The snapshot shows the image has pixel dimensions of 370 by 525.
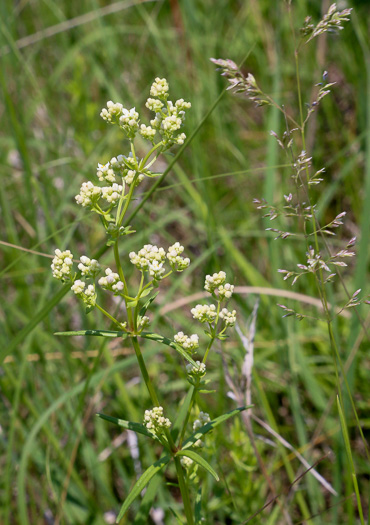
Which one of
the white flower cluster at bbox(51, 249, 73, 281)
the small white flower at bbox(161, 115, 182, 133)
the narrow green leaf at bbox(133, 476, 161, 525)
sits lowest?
the narrow green leaf at bbox(133, 476, 161, 525)

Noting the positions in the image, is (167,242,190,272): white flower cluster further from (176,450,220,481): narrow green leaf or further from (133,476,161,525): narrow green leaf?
(133,476,161,525): narrow green leaf

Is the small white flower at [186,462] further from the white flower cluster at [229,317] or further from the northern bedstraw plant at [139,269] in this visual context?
the white flower cluster at [229,317]

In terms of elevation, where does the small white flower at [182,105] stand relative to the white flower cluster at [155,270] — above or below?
above

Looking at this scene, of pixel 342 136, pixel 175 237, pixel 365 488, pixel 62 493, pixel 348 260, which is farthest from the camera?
pixel 175 237

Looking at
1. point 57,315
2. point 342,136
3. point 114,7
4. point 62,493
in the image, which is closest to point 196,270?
point 57,315

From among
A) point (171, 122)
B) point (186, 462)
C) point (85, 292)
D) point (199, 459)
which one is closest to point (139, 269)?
point (85, 292)

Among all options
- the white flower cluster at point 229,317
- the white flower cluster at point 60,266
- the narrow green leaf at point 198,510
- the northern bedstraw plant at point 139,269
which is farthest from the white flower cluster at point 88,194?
the narrow green leaf at point 198,510

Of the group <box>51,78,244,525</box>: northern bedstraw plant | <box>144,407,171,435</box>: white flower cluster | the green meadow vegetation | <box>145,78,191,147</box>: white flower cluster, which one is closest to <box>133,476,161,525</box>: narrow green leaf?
the green meadow vegetation

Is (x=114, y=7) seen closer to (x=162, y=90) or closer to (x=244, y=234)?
(x=244, y=234)
